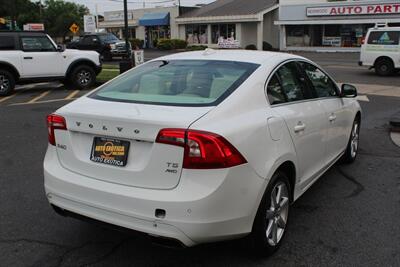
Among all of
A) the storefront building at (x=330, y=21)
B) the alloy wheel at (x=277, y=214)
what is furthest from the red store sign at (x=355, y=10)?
the alloy wheel at (x=277, y=214)

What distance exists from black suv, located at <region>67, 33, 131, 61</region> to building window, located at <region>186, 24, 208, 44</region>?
20.2 m

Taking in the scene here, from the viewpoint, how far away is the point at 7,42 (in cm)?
1367

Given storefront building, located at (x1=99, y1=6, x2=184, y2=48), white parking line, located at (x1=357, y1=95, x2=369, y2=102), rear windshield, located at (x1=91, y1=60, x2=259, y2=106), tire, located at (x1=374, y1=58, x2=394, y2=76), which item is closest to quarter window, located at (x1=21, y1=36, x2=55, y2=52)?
white parking line, located at (x1=357, y1=95, x2=369, y2=102)

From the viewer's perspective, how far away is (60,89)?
1532 centimetres

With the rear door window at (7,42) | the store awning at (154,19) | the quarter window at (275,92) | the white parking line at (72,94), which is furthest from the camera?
the store awning at (154,19)

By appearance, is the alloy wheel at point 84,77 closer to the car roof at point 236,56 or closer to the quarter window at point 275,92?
the car roof at point 236,56

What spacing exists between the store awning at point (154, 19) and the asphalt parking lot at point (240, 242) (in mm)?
46512

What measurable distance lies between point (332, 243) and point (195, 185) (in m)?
1.54

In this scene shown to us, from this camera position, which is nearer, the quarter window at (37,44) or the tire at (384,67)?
the quarter window at (37,44)

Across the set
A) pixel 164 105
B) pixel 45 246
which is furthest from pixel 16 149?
pixel 164 105

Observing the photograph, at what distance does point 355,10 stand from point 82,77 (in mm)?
28794

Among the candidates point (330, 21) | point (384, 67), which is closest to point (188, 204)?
point (384, 67)

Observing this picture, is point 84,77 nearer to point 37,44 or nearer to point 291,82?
point 37,44

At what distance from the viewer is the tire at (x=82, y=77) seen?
14805 millimetres
